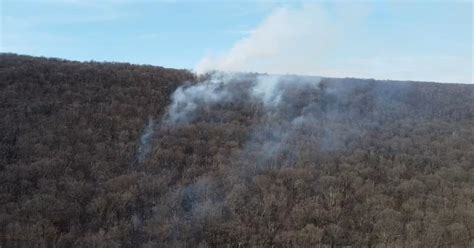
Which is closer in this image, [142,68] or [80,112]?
[80,112]

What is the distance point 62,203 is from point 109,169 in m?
1.72

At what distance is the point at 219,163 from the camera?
36.1 feet

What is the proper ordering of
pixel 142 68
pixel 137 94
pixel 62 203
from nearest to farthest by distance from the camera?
pixel 62 203, pixel 137 94, pixel 142 68

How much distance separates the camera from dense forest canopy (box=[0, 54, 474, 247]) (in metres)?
8.44

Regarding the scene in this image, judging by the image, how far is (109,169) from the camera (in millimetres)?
10461

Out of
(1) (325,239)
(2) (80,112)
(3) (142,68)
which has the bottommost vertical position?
(1) (325,239)

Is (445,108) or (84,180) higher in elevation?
(445,108)

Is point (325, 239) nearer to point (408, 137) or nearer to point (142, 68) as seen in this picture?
point (408, 137)

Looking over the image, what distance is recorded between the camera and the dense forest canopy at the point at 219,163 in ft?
27.7

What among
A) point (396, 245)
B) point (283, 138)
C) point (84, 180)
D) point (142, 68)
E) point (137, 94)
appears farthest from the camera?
point (142, 68)

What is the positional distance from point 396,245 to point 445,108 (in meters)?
9.62

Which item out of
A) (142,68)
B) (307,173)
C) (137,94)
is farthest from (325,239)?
(142,68)

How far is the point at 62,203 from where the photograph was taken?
29.0 ft

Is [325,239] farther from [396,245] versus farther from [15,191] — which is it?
[15,191]
